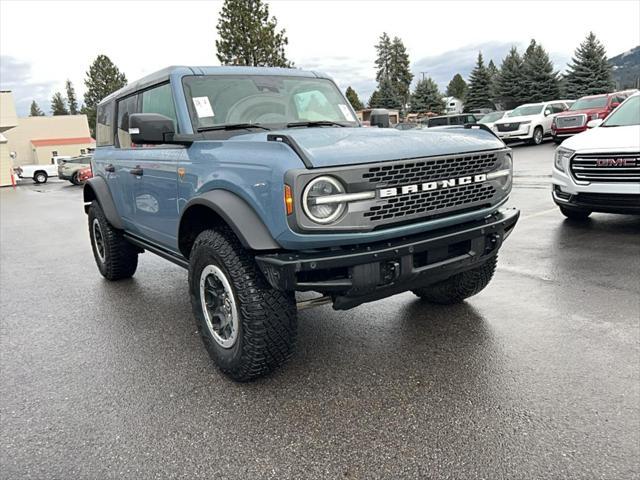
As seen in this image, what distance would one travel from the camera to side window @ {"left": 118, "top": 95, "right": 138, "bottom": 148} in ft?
15.8

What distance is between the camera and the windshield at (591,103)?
2070cm

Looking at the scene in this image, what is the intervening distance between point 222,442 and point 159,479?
1.15 ft

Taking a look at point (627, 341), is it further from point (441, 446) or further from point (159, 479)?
point (159, 479)

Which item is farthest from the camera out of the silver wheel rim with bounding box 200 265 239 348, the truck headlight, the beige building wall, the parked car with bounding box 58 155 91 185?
the beige building wall

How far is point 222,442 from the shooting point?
8.48ft

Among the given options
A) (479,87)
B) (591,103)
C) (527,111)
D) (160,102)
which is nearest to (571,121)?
(591,103)

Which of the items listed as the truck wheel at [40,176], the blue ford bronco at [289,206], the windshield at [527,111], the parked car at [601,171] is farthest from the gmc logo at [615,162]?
the truck wheel at [40,176]

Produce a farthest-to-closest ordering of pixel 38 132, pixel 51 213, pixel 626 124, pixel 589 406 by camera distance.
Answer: pixel 38 132 < pixel 51 213 < pixel 626 124 < pixel 589 406

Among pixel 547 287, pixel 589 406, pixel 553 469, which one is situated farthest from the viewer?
pixel 547 287

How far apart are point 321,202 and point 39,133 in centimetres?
6551

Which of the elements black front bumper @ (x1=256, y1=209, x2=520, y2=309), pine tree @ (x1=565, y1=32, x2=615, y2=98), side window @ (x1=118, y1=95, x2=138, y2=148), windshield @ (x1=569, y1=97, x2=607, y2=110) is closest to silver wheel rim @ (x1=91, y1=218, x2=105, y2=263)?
side window @ (x1=118, y1=95, x2=138, y2=148)

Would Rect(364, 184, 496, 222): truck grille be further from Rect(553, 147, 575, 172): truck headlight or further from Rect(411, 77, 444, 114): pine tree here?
Rect(411, 77, 444, 114): pine tree

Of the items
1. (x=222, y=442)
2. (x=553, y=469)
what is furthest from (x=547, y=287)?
(x=222, y=442)

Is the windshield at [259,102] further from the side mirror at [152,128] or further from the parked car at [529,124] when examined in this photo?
the parked car at [529,124]
